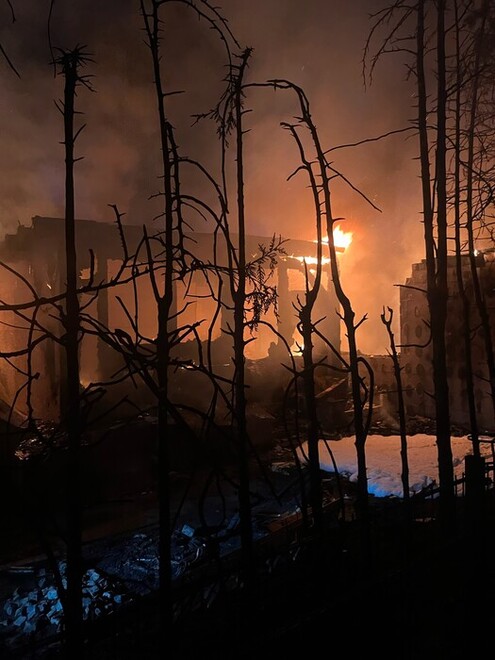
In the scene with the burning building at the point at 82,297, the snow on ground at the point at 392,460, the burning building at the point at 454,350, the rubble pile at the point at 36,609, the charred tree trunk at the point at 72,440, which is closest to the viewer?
the charred tree trunk at the point at 72,440

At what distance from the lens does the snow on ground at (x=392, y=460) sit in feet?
41.0

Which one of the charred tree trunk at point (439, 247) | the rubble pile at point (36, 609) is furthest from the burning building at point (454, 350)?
the rubble pile at point (36, 609)

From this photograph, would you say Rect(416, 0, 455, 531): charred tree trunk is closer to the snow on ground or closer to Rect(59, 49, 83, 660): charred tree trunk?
the snow on ground

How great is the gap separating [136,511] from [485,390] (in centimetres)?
1315

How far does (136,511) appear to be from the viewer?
12.4m

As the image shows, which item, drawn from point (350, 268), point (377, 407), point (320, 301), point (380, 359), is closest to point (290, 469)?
point (377, 407)

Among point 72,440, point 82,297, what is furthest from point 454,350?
point 82,297

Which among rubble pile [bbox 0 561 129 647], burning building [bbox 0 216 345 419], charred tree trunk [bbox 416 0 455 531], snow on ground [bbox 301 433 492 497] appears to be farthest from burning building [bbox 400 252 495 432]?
rubble pile [bbox 0 561 129 647]

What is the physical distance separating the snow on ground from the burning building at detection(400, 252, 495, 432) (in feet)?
4.82

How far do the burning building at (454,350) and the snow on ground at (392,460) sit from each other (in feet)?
4.82

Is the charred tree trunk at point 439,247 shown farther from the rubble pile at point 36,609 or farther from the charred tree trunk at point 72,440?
the charred tree trunk at point 72,440

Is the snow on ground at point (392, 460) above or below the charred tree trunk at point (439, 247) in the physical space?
below

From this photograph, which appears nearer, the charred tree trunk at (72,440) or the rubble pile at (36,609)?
the charred tree trunk at (72,440)

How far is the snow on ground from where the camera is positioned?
1249 centimetres
